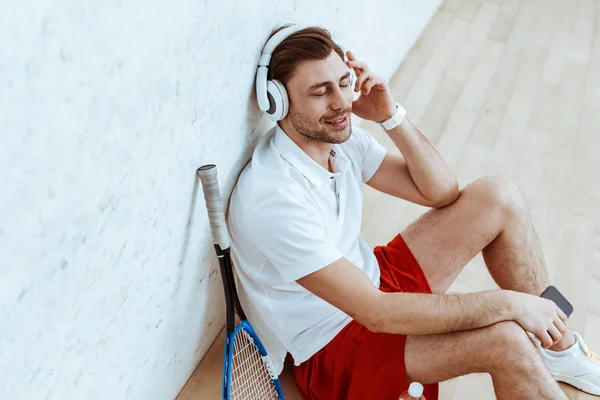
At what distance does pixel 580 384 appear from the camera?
6.74 feet

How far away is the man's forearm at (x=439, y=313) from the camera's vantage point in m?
1.66

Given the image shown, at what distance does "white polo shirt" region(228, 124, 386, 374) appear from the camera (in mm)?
1625

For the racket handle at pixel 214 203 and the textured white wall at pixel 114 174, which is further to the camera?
the racket handle at pixel 214 203

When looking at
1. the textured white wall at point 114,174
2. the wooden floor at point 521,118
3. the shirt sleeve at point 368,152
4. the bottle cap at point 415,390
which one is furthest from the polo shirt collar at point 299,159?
the wooden floor at point 521,118

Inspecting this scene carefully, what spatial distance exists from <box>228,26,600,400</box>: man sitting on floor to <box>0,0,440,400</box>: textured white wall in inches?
5.6

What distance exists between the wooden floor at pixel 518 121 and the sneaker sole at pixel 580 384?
2 cm

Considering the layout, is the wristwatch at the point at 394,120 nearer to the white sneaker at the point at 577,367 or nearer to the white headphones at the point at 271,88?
the white headphones at the point at 271,88

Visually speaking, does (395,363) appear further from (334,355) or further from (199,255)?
(199,255)

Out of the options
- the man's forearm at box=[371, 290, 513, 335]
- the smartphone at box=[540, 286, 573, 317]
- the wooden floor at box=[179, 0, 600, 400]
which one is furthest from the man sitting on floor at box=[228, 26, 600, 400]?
the wooden floor at box=[179, 0, 600, 400]

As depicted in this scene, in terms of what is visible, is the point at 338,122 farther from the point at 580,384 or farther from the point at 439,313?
the point at 580,384

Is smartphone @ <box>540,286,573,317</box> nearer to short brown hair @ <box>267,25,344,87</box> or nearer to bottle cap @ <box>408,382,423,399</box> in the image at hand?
bottle cap @ <box>408,382,423,399</box>

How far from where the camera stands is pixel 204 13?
56.1 inches

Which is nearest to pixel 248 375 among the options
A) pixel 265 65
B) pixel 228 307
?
pixel 228 307

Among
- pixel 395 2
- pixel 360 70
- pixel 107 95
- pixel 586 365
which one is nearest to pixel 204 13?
pixel 107 95
